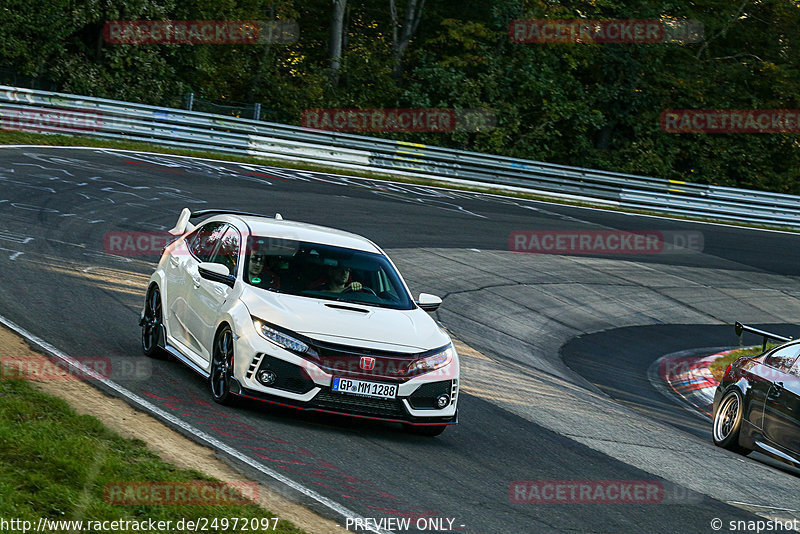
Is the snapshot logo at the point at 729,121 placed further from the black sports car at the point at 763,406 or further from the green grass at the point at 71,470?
the green grass at the point at 71,470

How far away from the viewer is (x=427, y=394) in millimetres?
8711

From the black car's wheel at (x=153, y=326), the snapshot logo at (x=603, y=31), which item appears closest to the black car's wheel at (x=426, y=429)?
the black car's wheel at (x=153, y=326)

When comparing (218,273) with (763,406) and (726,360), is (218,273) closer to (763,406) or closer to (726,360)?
(763,406)

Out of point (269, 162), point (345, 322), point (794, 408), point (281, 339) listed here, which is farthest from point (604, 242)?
point (281, 339)

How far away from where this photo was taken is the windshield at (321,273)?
364 inches

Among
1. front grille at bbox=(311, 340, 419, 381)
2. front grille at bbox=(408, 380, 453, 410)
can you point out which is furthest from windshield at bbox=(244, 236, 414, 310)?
front grille at bbox=(408, 380, 453, 410)

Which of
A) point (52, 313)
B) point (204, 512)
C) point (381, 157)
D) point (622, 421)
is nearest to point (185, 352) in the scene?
point (52, 313)

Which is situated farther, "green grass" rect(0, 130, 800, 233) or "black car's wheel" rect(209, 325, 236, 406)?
"green grass" rect(0, 130, 800, 233)

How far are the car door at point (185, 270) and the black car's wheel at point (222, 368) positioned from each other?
2.41 feet

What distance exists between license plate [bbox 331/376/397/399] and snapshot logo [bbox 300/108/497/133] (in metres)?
30.2

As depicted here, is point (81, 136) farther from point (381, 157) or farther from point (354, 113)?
point (354, 113)

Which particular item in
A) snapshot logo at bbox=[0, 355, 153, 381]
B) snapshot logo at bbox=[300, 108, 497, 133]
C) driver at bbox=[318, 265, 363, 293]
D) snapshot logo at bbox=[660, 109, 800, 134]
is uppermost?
snapshot logo at bbox=[660, 109, 800, 134]

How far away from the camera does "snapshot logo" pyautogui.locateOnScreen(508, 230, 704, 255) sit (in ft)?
84.5

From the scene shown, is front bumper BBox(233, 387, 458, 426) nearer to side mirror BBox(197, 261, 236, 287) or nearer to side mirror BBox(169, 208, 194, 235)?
side mirror BBox(197, 261, 236, 287)
